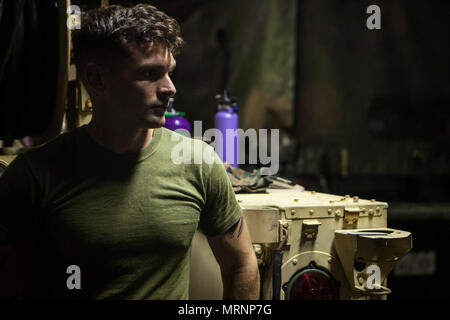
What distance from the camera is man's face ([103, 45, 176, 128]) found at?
1.62m

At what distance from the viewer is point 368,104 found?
4.54 metres

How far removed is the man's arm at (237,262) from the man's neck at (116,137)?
474mm

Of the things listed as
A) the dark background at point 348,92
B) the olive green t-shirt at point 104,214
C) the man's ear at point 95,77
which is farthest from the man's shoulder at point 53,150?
the dark background at point 348,92

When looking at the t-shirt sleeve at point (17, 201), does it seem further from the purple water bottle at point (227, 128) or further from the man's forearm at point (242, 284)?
the purple water bottle at point (227, 128)

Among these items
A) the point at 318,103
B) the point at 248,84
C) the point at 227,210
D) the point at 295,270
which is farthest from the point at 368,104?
the point at 227,210

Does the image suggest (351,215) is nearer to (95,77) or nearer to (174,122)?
(174,122)

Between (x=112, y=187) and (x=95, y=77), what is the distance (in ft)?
1.20

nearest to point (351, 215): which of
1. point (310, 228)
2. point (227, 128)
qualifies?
point (310, 228)

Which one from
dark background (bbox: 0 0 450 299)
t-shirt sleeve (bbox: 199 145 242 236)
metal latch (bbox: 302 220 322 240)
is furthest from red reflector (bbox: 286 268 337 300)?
dark background (bbox: 0 0 450 299)

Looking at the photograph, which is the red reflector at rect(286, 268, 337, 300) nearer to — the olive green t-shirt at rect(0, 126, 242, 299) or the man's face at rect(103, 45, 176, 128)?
the olive green t-shirt at rect(0, 126, 242, 299)

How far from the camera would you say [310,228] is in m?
2.21

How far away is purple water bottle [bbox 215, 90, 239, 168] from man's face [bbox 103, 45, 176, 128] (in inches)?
48.5

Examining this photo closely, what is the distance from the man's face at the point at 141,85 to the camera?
1.62m
